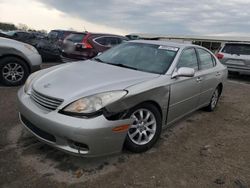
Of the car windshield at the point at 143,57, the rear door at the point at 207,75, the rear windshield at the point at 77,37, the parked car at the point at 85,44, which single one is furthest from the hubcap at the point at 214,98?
the rear windshield at the point at 77,37

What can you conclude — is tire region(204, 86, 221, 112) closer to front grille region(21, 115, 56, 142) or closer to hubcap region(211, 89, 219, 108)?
hubcap region(211, 89, 219, 108)

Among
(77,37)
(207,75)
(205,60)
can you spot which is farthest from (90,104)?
(77,37)

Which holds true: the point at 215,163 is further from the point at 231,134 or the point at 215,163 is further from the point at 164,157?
the point at 231,134

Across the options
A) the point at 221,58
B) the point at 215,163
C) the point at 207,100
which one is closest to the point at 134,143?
the point at 215,163

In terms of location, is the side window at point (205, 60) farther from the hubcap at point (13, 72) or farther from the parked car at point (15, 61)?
the hubcap at point (13, 72)

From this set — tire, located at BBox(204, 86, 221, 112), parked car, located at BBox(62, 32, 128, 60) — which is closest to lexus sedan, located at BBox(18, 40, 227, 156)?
tire, located at BBox(204, 86, 221, 112)

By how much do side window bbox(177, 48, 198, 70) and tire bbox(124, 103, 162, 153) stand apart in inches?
39.3

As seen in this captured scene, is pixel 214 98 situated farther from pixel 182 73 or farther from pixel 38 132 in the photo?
pixel 38 132

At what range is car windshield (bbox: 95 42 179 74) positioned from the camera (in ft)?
13.5

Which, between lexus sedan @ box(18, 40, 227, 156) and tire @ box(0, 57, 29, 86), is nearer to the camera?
lexus sedan @ box(18, 40, 227, 156)

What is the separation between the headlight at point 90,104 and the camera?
2.99 m

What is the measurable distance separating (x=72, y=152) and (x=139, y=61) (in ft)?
6.37

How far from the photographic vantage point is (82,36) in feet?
32.8

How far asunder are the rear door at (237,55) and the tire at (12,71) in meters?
7.55
